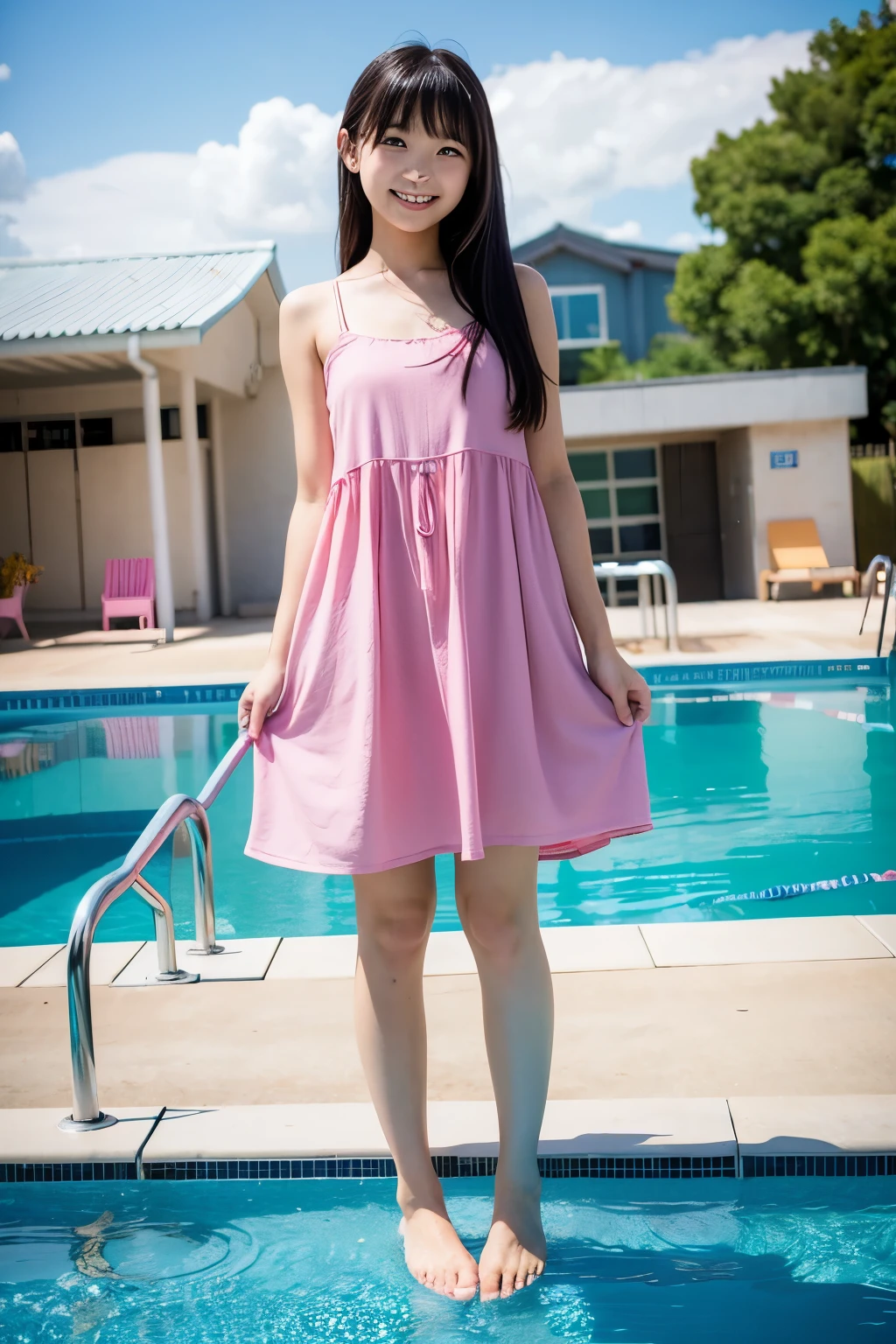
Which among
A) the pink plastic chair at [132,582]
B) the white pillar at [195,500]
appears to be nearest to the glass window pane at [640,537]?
the white pillar at [195,500]

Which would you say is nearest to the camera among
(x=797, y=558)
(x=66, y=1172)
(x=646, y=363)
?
(x=66, y=1172)

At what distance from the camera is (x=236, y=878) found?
480 centimetres

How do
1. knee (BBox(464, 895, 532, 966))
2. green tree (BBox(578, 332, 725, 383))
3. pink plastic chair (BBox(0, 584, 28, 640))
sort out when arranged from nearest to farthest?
knee (BBox(464, 895, 532, 966)) → pink plastic chair (BBox(0, 584, 28, 640)) → green tree (BBox(578, 332, 725, 383))

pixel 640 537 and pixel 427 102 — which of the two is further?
pixel 640 537

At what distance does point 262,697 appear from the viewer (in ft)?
6.03

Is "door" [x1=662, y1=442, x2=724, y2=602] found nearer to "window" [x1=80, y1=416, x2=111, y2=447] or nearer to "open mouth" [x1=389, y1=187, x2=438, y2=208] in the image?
"window" [x1=80, y1=416, x2=111, y2=447]

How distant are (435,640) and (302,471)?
350 millimetres

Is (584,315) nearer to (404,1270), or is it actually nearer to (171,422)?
(171,422)

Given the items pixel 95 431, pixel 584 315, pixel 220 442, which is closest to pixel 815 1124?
pixel 95 431

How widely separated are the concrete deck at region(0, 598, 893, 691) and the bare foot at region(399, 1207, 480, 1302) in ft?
23.1

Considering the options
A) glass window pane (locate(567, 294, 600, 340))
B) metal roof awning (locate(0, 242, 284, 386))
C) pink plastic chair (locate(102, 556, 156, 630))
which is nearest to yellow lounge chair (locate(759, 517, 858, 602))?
metal roof awning (locate(0, 242, 284, 386))

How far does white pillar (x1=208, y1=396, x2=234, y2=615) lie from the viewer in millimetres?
16047

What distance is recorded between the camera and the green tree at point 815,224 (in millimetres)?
21031

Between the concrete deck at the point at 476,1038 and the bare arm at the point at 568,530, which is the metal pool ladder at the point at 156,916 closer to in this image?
the concrete deck at the point at 476,1038
